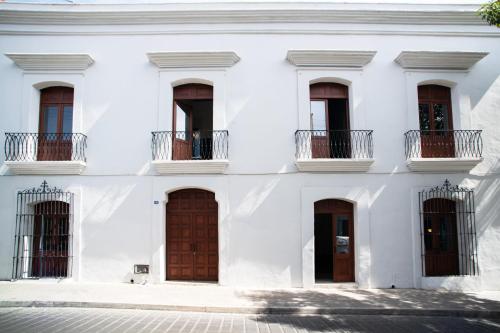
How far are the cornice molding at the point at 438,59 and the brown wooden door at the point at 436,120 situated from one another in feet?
2.25

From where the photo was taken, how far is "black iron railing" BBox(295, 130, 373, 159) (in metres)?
10.7

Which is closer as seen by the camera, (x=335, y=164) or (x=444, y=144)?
(x=335, y=164)

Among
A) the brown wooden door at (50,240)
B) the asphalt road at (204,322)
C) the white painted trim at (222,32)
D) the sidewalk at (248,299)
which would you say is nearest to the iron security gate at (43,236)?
the brown wooden door at (50,240)

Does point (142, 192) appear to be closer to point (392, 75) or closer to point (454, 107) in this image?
point (392, 75)

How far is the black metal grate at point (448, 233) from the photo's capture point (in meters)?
10.6

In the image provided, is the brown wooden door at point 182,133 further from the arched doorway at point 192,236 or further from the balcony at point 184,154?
the arched doorway at point 192,236

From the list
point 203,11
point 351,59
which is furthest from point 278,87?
point 203,11

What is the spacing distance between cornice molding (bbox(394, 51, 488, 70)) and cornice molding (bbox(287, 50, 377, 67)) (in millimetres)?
989

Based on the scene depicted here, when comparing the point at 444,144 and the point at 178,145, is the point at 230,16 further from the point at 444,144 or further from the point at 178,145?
the point at 444,144

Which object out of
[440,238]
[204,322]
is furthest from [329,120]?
[204,322]

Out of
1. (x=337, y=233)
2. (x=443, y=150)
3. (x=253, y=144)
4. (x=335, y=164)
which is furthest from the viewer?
(x=443, y=150)

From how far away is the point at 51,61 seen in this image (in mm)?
11062

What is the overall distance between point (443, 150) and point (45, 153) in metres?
11.6

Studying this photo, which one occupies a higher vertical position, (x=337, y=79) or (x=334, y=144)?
(x=337, y=79)
